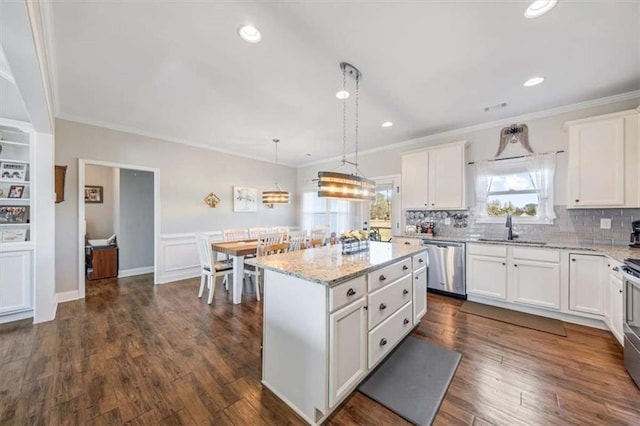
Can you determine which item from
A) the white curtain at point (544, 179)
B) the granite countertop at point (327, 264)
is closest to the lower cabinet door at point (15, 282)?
the granite countertop at point (327, 264)

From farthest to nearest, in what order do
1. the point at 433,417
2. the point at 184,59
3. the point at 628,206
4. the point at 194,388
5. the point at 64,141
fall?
the point at 64,141, the point at 628,206, the point at 184,59, the point at 194,388, the point at 433,417

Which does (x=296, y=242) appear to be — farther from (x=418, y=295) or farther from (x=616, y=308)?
(x=616, y=308)

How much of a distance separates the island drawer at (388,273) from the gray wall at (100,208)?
265 inches

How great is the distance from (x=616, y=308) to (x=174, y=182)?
6405mm

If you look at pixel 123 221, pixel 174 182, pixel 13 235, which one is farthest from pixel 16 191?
pixel 123 221

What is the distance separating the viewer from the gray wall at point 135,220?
522 centimetres

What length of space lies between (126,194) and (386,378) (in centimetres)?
594

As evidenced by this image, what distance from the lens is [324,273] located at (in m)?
1.66

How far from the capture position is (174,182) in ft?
15.9

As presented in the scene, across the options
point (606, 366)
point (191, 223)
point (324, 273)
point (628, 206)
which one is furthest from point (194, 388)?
point (628, 206)

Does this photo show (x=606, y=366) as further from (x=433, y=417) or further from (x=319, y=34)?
(x=319, y=34)

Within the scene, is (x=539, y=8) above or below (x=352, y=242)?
above

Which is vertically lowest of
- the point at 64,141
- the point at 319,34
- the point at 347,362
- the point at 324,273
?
the point at 347,362

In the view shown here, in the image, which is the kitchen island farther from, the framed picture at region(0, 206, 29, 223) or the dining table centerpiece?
the framed picture at region(0, 206, 29, 223)
